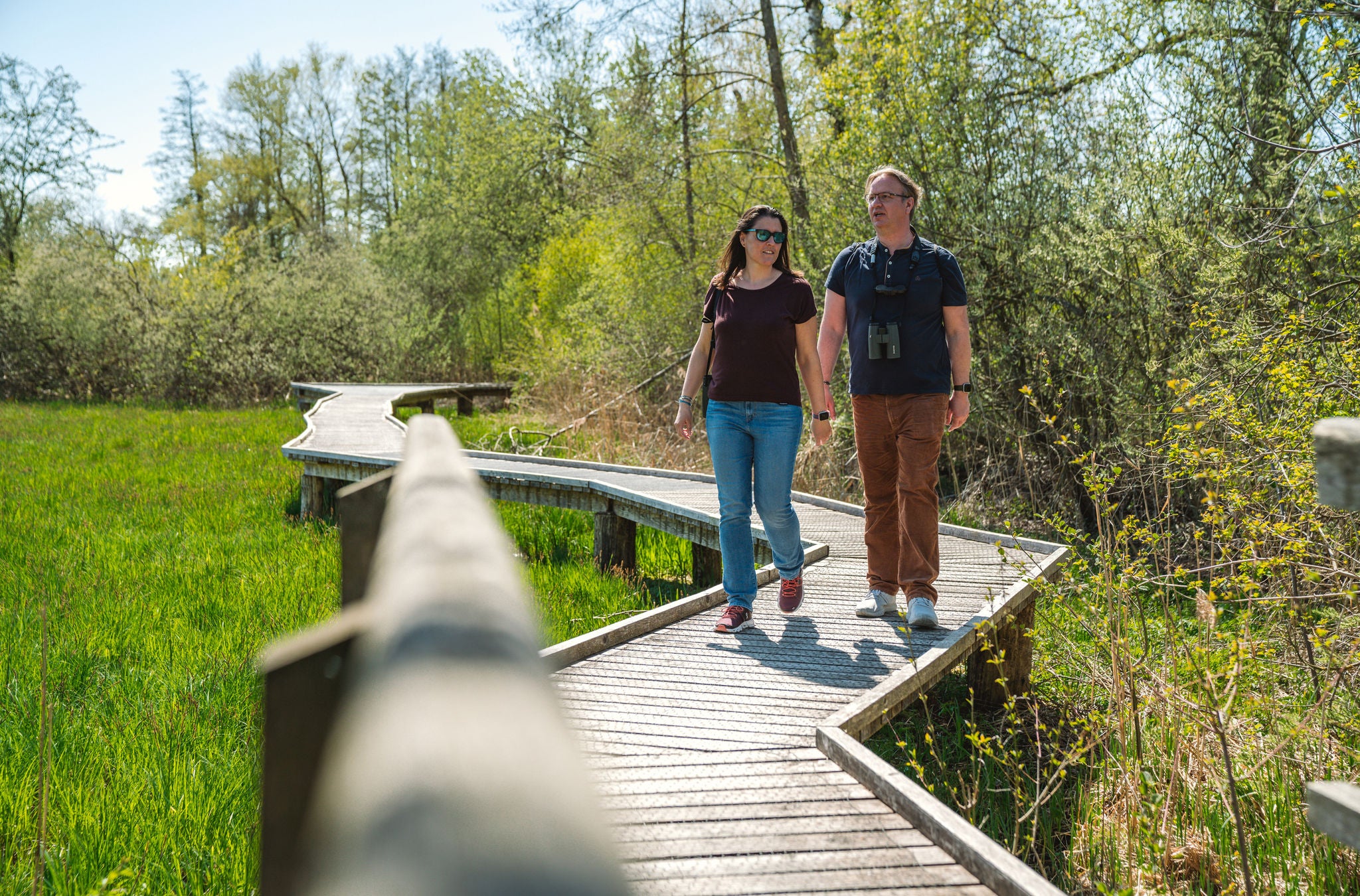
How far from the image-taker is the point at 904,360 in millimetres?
4480

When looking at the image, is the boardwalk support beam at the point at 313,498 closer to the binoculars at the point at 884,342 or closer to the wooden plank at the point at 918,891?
the binoculars at the point at 884,342

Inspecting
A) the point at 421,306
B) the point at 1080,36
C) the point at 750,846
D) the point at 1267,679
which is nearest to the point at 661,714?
the point at 750,846

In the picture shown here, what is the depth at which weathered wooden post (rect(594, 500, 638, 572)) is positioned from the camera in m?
8.18

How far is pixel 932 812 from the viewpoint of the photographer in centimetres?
279

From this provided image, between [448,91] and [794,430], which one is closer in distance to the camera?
[794,430]

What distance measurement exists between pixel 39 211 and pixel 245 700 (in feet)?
114

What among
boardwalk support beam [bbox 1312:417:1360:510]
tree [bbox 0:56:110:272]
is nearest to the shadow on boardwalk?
boardwalk support beam [bbox 1312:417:1360:510]

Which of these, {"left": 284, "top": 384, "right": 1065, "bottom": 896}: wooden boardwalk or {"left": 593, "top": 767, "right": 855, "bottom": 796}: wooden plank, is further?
{"left": 593, "top": 767, "right": 855, "bottom": 796}: wooden plank

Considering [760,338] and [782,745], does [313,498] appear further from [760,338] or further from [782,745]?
[782,745]

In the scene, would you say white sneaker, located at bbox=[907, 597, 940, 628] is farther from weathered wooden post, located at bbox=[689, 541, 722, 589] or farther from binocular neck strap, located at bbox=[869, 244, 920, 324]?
weathered wooden post, located at bbox=[689, 541, 722, 589]

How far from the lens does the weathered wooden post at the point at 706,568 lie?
7.64 m

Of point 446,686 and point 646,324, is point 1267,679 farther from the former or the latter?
point 646,324

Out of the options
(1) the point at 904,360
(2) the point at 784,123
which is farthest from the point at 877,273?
(2) the point at 784,123

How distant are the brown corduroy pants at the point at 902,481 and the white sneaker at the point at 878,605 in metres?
0.08
